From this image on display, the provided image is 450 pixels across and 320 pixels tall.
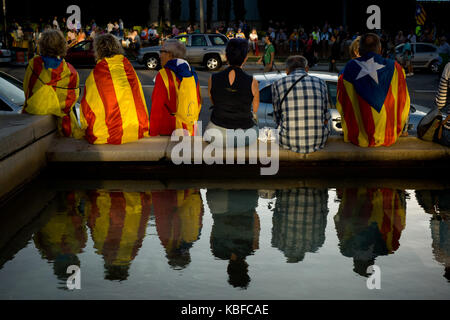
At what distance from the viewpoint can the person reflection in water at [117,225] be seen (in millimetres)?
4656

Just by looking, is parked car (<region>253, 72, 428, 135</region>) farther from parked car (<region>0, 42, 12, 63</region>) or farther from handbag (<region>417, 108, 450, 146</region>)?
parked car (<region>0, 42, 12, 63</region>)

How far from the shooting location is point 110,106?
290 inches

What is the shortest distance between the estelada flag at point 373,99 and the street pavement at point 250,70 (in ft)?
19.3

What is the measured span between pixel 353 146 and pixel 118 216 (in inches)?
112

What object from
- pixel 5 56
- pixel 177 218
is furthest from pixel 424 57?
pixel 177 218

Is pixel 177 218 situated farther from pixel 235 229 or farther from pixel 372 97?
pixel 372 97

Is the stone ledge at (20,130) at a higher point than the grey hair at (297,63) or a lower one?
lower

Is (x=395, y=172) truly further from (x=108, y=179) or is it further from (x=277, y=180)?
(x=108, y=179)

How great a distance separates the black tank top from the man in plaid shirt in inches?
12.0

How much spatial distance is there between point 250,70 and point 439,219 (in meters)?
22.4

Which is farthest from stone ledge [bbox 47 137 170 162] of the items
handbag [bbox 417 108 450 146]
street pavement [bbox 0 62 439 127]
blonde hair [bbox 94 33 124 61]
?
street pavement [bbox 0 62 439 127]

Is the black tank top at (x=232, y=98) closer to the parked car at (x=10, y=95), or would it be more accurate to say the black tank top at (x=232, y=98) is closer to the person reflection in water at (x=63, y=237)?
the person reflection in water at (x=63, y=237)

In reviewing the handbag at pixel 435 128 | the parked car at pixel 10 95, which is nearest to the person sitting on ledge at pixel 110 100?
the parked car at pixel 10 95

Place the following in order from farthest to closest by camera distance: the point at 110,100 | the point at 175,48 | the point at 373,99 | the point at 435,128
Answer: the point at 175,48, the point at 110,100, the point at 435,128, the point at 373,99
